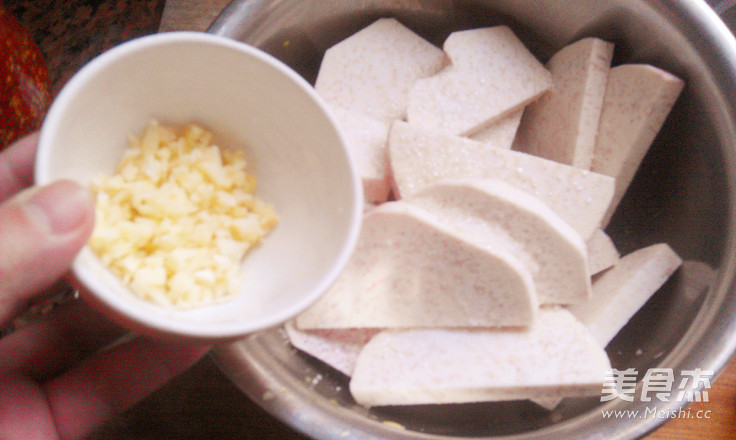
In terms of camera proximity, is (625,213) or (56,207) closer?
(56,207)

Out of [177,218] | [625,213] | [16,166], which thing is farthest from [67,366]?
[625,213]

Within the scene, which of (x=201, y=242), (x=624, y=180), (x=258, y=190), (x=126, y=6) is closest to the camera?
(x=201, y=242)

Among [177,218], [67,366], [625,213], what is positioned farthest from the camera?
[625,213]

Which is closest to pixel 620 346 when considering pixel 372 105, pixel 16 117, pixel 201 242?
pixel 372 105

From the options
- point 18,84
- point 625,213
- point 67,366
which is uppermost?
point 18,84

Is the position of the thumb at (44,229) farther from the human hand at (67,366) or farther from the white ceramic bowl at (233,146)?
the human hand at (67,366)

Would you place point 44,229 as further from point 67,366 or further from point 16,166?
point 67,366

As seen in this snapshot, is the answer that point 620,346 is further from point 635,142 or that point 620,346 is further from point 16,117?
point 16,117
